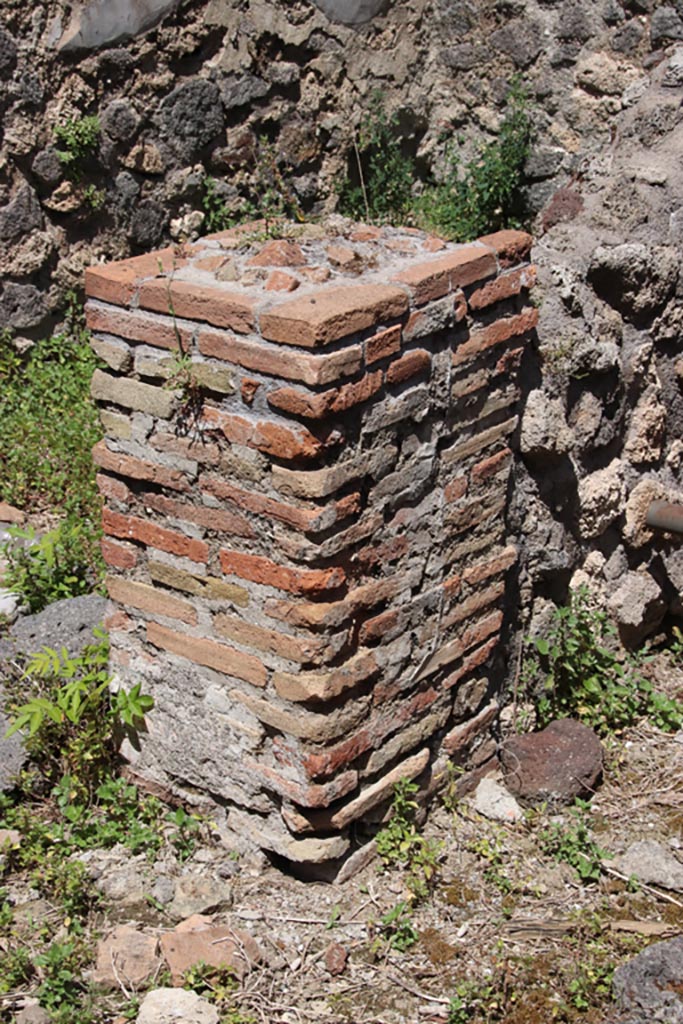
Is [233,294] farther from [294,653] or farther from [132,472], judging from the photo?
[294,653]

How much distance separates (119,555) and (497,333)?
1264mm

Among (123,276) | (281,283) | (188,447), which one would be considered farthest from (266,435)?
(123,276)

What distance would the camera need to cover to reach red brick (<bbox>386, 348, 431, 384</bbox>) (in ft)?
9.38

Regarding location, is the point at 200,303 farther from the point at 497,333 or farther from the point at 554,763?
the point at 554,763

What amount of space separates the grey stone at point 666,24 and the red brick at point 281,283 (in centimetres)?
332

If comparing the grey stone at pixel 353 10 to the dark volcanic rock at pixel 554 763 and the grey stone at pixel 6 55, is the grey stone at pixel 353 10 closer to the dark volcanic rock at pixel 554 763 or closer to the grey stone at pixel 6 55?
the grey stone at pixel 6 55

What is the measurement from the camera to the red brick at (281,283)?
111 inches

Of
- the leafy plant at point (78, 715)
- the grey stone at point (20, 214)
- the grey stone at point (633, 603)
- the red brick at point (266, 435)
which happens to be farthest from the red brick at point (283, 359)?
the grey stone at point (20, 214)

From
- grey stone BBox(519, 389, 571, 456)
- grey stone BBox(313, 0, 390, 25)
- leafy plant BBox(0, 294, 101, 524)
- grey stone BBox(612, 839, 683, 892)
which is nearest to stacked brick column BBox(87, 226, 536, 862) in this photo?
grey stone BBox(519, 389, 571, 456)

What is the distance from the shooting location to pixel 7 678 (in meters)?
3.60

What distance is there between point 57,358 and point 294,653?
3075 millimetres

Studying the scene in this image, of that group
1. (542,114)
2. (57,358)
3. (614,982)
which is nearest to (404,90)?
(542,114)

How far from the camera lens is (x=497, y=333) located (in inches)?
127

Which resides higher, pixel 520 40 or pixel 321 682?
pixel 520 40
